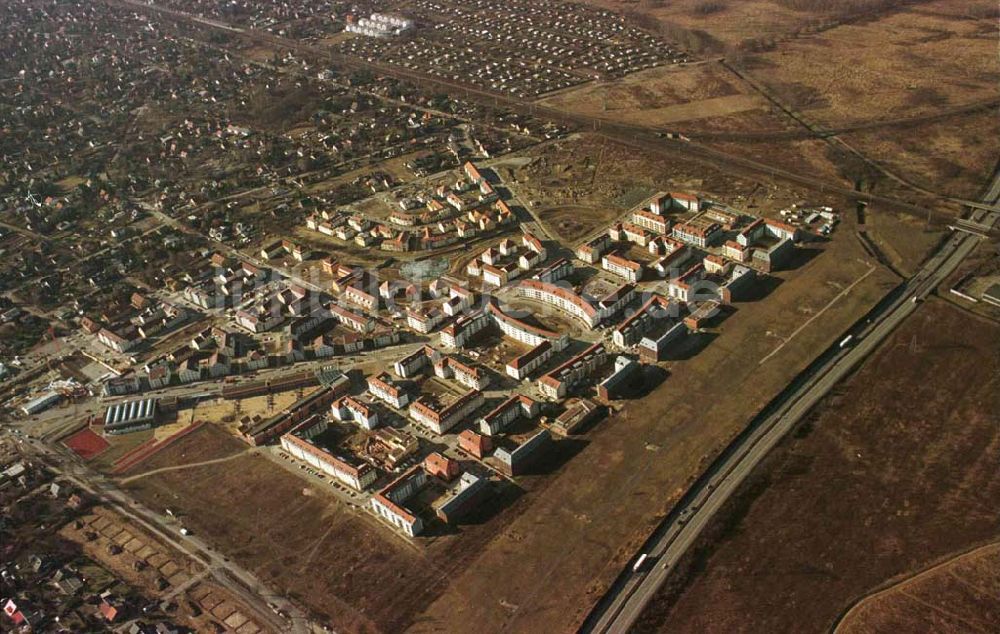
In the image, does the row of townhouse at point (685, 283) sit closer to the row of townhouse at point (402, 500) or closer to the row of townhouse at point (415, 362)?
the row of townhouse at point (415, 362)

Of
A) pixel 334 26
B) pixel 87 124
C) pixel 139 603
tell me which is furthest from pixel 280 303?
pixel 334 26

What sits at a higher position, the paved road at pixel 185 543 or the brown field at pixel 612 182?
the brown field at pixel 612 182

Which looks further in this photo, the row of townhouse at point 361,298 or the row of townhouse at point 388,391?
the row of townhouse at point 361,298

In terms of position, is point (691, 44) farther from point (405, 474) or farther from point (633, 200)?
point (405, 474)

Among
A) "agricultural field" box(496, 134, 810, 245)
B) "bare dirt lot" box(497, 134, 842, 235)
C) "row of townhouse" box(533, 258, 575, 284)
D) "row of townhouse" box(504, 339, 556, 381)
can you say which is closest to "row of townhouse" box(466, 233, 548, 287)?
"row of townhouse" box(533, 258, 575, 284)

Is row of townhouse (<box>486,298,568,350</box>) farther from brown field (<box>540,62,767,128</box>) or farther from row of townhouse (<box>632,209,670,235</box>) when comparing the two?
brown field (<box>540,62,767,128</box>)

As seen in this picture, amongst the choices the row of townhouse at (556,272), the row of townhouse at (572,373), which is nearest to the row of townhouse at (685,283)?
the row of townhouse at (556,272)
